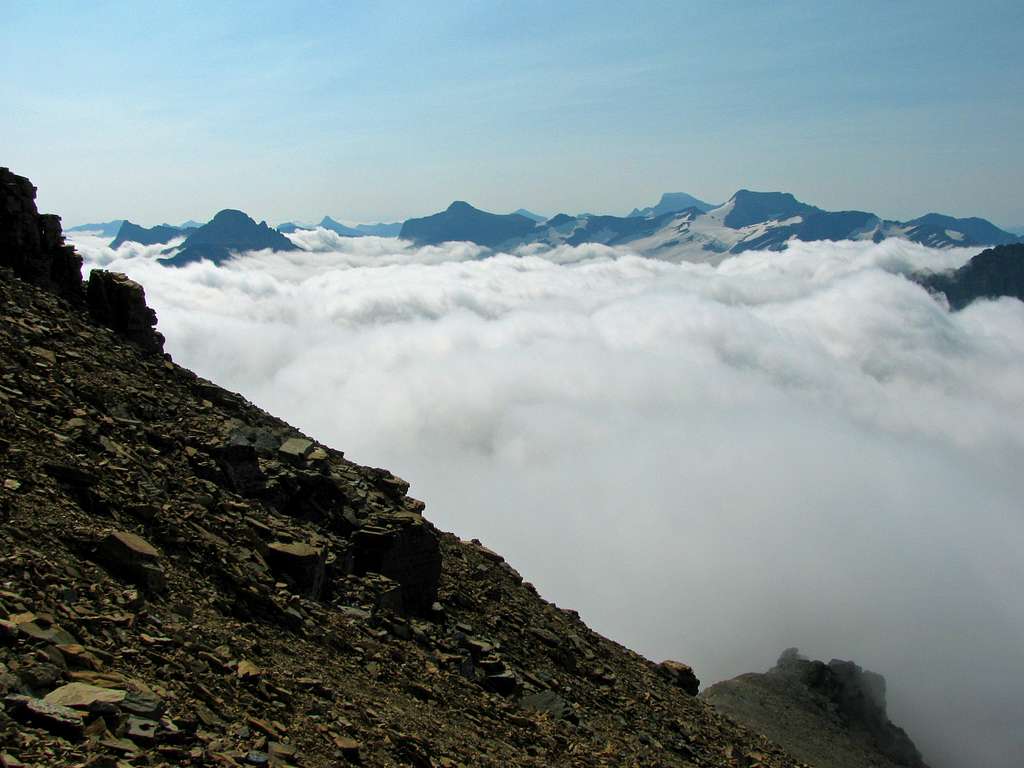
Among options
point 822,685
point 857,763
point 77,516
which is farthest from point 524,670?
point 822,685

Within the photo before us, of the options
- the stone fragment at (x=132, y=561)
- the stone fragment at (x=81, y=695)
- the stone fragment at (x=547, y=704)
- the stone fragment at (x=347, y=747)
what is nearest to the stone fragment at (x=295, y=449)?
the stone fragment at (x=132, y=561)

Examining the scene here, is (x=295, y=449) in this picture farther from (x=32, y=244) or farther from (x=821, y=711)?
(x=821, y=711)

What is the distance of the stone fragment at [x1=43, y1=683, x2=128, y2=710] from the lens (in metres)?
11.6

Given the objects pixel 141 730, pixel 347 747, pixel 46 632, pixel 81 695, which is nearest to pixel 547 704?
pixel 347 747

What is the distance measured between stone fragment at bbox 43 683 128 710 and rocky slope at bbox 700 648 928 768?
77169mm

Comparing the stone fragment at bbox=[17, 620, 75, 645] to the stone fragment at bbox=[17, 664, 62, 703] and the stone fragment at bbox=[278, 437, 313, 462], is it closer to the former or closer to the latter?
the stone fragment at bbox=[17, 664, 62, 703]

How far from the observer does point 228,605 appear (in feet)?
65.6

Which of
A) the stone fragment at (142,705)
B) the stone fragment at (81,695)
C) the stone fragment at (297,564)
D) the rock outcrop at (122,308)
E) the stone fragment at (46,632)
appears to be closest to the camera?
the stone fragment at (81,695)

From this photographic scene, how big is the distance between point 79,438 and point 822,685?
10893 cm

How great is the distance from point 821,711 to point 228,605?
3913 inches

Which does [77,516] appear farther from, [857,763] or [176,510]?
[857,763]

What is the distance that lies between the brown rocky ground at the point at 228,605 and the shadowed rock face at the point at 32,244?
0.09 meters

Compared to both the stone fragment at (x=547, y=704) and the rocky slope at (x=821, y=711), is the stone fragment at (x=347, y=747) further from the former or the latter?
the rocky slope at (x=821, y=711)

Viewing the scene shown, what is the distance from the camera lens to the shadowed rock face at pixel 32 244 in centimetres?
3381
